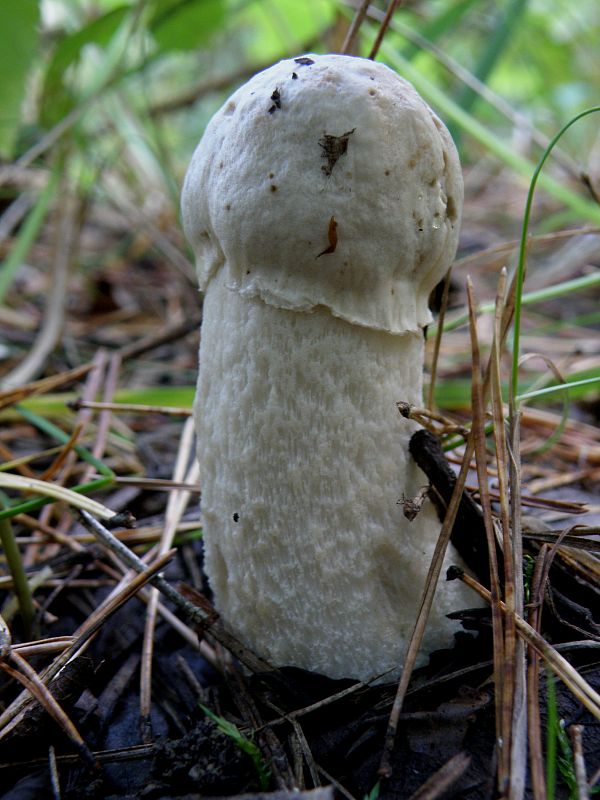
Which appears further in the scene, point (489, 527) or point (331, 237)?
point (489, 527)

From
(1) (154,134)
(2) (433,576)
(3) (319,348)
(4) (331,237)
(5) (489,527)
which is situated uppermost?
(1) (154,134)

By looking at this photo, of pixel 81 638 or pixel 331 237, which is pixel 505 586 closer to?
pixel 331 237

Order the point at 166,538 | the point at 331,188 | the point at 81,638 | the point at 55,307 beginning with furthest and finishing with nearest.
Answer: the point at 55,307 < the point at 166,538 < the point at 81,638 < the point at 331,188

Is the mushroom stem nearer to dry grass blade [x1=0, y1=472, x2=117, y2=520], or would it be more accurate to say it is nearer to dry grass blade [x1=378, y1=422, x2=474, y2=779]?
dry grass blade [x1=378, y1=422, x2=474, y2=779]

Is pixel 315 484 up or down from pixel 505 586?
up

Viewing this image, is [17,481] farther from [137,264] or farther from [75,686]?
[137,264]

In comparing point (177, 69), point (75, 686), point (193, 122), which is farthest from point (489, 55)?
point (193, 122)

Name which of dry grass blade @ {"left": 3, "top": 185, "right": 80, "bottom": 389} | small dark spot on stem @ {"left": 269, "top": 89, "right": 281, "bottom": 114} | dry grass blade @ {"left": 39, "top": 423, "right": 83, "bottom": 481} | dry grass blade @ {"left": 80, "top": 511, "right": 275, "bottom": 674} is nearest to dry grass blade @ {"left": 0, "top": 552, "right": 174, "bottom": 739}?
dry grass blade @ {"left": 80, "top": 511, "right": 275, "bottom": 674}

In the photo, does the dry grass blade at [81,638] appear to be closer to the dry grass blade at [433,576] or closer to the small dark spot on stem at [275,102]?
the dry grass blade at [433,576]

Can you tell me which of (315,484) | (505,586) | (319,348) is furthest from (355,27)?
(505,586)
